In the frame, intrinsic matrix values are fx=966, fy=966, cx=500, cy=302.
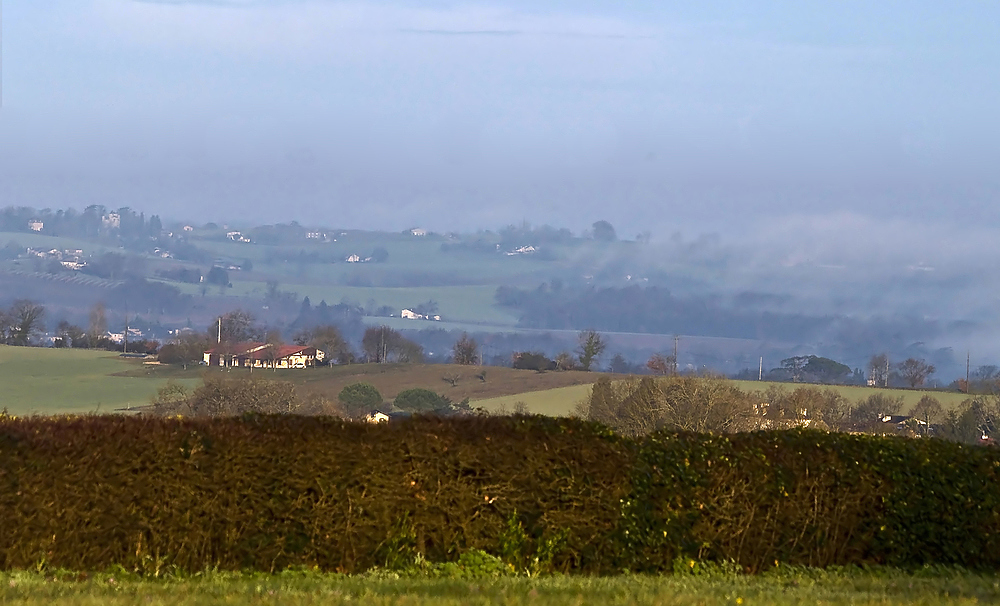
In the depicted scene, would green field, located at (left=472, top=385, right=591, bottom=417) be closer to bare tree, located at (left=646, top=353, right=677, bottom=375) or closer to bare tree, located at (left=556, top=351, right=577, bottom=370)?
bare tree, located at (left=646, top=353, right=677, bottom=375)

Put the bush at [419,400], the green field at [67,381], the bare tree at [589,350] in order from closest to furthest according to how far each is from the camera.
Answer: the bush at [419,400] → the green field at [67,381] → the bare tree at [589,350]

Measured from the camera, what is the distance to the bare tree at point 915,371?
260ft

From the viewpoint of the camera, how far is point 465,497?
8195mm

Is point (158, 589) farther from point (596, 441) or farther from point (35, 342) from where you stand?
point (35, 342)

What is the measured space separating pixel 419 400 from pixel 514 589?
176 feet

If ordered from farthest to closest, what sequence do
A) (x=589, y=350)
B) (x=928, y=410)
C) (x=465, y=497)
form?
(x=589, y=350), (x=928, y=410), (x=465, y=497)

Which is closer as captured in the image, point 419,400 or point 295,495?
point 295,495

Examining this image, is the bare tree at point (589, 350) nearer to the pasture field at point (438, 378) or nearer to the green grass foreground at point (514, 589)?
the pasture field at point (438, 378)

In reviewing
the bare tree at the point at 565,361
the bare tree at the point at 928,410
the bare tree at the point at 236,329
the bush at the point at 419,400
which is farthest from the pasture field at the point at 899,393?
the bare tree at the point at 236,329

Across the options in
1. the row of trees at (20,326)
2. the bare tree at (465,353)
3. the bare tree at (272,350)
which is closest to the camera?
the bare tree at (272,350)

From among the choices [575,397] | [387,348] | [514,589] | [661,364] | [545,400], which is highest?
[387,348]

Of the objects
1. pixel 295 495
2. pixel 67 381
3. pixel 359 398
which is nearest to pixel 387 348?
pixel 67 381

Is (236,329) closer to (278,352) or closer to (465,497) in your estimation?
(278,352)

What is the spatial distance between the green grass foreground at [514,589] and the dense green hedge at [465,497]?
29cm
